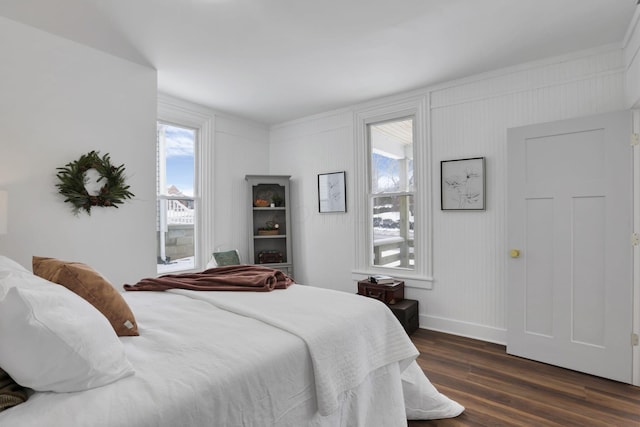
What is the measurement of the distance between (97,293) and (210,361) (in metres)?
0.65

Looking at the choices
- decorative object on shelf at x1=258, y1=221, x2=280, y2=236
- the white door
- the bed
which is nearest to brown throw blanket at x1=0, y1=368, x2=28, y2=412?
the bed

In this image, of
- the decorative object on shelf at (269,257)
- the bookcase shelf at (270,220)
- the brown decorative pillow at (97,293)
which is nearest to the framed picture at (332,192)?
the bookcase shelf at (270,220)

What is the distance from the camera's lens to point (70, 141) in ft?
8.55

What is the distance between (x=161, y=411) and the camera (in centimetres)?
94

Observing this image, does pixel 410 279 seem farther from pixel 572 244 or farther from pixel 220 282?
pixel 220 282

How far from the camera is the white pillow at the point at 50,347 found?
911 millimetres

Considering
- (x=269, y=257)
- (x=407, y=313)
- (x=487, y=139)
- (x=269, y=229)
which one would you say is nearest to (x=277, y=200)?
(x=269, y=229)

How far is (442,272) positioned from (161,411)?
3.22 meters

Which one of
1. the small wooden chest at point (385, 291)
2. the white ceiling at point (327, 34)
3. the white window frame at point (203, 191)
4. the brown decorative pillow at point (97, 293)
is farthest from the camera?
the white window frame at point (203, 191)

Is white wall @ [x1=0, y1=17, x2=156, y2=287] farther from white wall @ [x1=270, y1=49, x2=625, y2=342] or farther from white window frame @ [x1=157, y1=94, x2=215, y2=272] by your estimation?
white wall @ [x1=270, y1=49, x2=625, y2=342]

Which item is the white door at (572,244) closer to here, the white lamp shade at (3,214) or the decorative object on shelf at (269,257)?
the decorative object on shelf at (269,257)

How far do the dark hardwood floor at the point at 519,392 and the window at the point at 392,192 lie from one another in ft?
4.08

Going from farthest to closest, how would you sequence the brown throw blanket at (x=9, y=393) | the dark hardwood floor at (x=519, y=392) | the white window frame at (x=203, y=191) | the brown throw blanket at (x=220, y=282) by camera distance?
the white window frame at (x=203, y=191) < the brown throw blanket at (x=220, y=282) < the dark hardwood floor at (x=519, y=392) < the brown throw blanket at (x=9, y=393)

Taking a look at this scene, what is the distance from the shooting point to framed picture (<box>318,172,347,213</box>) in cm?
438
